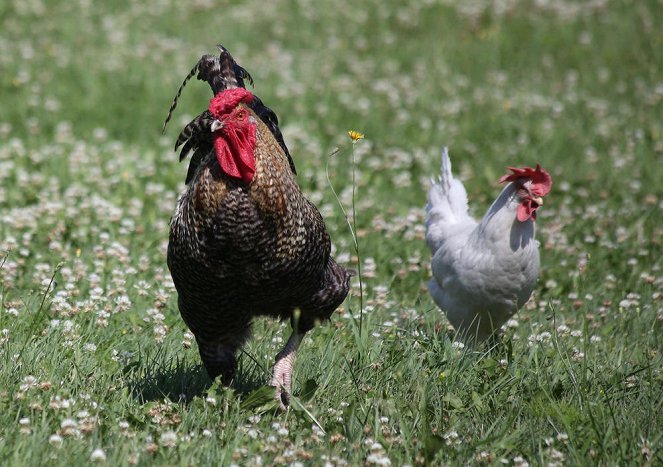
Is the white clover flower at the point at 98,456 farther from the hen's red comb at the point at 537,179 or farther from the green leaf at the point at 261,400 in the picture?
the hen's red comb at the point at 537,179

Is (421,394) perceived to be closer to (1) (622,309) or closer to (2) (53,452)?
(2) (53,452)

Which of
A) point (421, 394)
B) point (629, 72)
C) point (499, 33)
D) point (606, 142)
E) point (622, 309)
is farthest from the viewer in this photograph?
point (499, 33)

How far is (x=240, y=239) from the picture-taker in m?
4.33

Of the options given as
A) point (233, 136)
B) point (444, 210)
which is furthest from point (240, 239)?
point (444, 210)

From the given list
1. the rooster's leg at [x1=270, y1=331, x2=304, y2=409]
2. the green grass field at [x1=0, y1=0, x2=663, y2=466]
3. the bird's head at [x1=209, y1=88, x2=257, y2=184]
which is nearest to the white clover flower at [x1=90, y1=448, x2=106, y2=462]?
the green grass field at [x1=0, y1=0, x2=663, y2=466]

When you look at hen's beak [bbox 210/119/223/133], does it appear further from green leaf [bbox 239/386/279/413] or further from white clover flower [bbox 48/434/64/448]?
white clover flower [bbox 48/434/64/448]

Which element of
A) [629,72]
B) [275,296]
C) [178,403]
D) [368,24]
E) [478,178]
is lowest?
[178,403]

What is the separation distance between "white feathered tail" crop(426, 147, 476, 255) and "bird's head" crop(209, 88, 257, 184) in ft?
8.28

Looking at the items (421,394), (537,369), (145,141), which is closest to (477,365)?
(537,369)

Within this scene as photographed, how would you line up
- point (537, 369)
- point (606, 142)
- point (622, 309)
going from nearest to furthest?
1. point (537, 369)
2. point (622, 309)
3. point (606, 142)

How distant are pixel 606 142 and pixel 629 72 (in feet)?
8.70

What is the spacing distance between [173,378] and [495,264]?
2.14m

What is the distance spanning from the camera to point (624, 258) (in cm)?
782

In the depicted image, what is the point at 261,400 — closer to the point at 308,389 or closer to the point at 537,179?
the point at 308,389
